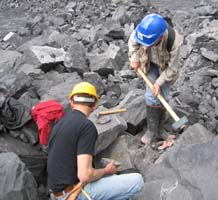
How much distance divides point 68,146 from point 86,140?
0.19 metres

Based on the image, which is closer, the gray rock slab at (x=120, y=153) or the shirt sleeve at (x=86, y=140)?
the shirt sleeve at (x=86, y=140)

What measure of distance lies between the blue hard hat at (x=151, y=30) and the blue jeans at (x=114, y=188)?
157cm

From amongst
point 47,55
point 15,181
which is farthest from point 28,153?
point 47,55

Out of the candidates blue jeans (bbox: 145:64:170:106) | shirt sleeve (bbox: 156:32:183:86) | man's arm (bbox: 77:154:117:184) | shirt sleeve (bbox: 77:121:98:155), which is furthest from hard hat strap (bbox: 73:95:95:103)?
blue jeans (bbox: 145:64:170:106)

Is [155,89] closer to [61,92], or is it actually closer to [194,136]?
[194,136]

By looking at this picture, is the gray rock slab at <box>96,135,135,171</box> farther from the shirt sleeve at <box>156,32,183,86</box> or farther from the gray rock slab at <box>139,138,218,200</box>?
the shirt sleeve at <box>156,32,183,86</box>

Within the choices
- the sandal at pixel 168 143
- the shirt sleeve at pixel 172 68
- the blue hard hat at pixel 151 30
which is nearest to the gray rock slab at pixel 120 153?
the sandal at pixel 168 143

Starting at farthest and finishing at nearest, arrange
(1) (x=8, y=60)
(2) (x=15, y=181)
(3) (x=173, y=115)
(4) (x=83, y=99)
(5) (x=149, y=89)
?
1. (1) (x=8, y=60)
2. (5) (x=149, y=89)
3. (3) (x=173, y=115)
4. (2) (x=15, y=181)
5. (4) (x=83, y=99)

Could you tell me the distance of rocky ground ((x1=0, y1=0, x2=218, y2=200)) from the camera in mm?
4504

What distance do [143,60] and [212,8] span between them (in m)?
7.89

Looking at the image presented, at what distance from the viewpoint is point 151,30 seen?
4.79 m

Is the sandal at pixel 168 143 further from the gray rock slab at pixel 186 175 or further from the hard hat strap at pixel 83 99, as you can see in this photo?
the hard hat strap at pixel 83 99

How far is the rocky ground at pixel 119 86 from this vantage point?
450 cm

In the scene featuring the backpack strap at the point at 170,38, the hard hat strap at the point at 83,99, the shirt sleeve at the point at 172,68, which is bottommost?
the shirt sleeve at the point at 172,68
